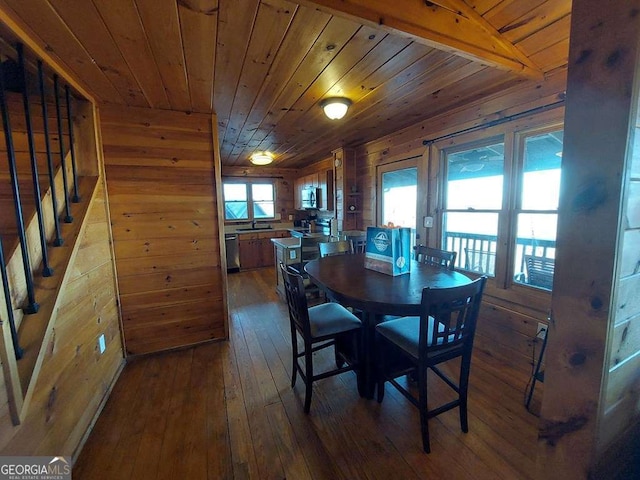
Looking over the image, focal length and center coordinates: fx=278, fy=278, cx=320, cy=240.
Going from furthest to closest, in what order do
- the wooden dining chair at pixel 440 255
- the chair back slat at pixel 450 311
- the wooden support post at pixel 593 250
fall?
the wooden dining chair at pixel 440 255 → the chair back slat at pixel 450 311 → the wooden support post at pixel 593 250

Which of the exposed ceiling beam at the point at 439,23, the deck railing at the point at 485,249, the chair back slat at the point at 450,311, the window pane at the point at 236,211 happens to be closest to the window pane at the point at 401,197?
the deck railing at the point at 485,249

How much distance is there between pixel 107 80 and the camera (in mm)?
1849

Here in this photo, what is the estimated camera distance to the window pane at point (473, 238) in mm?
2570

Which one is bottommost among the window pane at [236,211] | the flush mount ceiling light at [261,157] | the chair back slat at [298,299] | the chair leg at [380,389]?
the chair leg at [380,389]

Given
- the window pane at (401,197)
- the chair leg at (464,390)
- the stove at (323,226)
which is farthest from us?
the stove at (323,226)

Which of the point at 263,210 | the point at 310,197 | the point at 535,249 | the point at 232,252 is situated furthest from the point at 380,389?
the point at 263,210

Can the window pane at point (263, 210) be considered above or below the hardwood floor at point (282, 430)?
above

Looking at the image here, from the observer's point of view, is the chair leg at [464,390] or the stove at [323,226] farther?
the stove at [323,226]

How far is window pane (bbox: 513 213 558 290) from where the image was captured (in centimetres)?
214

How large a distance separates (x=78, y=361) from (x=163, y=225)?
47.7 inches

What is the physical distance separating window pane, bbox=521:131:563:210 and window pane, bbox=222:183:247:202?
17.4 ft

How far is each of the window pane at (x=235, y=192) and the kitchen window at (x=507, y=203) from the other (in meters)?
4.53

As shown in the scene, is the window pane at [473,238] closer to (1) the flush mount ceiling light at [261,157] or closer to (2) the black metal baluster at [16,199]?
(1) the flush mount ceiling light at [261,157]

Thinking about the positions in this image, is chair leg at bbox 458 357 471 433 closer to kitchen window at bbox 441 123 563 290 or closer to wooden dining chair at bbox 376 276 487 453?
wooden dining chair at bbox 376 276 487 453
